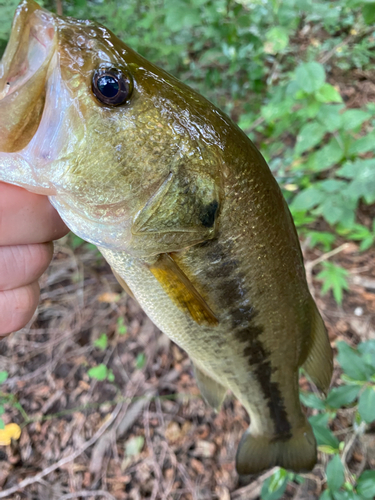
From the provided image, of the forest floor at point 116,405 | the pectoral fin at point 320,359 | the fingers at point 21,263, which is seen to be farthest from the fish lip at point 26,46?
the forest floor at point 116,405

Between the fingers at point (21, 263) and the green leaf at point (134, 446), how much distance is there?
1.64 meters

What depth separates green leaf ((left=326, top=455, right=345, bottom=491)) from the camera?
1.22m

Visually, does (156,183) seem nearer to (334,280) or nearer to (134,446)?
(334,280)

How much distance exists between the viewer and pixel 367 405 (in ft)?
3.95

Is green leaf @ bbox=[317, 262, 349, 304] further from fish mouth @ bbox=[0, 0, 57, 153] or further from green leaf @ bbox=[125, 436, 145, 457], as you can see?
fish mouth @ bbox=[0, 0, 57, 153]

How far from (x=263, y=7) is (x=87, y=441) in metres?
3.24

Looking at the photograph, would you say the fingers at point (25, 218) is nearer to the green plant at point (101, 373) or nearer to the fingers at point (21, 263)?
the fingers at point (21, 263)

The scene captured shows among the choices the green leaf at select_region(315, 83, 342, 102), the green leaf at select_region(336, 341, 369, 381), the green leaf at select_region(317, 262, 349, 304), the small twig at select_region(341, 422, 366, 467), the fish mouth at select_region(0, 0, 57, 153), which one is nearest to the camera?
the fish mouth at select_region(0, 0, 57, 153)

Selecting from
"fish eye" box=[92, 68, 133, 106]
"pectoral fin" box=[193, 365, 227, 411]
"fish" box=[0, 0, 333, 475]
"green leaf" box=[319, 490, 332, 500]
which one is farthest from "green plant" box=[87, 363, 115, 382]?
"fish eye" box=[92, 68, 133, 106]

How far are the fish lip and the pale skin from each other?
22 centimetres

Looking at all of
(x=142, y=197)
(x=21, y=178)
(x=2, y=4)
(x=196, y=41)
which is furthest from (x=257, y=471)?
(x=196, y=41)

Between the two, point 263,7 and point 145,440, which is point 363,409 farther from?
point 263,7

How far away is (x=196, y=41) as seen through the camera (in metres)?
2.70

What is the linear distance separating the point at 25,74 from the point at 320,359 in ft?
4.11
